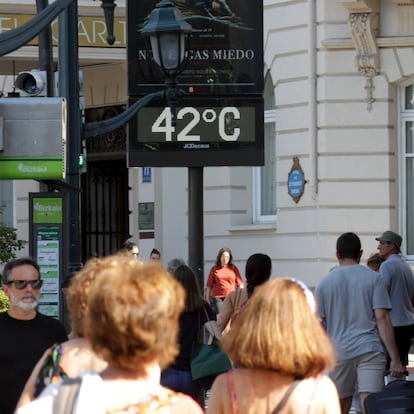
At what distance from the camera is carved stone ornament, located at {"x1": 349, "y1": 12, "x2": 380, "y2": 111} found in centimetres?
2089

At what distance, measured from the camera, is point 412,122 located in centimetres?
2116

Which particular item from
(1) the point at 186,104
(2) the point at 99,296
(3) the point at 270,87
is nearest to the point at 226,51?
(1) the point at 186,104

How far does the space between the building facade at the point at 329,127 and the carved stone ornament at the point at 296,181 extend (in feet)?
0.11

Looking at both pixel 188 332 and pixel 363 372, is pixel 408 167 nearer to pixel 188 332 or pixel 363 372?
pixel 363 372

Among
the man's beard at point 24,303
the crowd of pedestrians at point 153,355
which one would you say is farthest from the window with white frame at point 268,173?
the crowd of pedestrians at point 153,355

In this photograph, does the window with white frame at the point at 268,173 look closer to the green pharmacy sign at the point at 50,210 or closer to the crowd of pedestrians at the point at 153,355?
the green pharmacy sign at the point at 50,210

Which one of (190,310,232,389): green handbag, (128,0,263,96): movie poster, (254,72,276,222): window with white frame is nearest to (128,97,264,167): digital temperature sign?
(128,0,263,96): movie poster

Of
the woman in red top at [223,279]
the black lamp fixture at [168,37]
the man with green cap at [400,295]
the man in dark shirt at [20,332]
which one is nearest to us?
A: the man in dark shirt at [20,332]

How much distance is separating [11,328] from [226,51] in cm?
760

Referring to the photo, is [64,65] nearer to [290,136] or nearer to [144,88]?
[144,88]

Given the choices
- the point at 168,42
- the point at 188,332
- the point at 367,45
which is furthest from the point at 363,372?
the point at 367,45

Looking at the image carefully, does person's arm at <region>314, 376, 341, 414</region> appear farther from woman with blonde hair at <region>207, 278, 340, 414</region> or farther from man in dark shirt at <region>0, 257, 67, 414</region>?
man in dark shirt at <region>0, 257, 67, 414</region>

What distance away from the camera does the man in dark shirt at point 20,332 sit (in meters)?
6.98

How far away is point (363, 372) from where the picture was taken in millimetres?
10023
